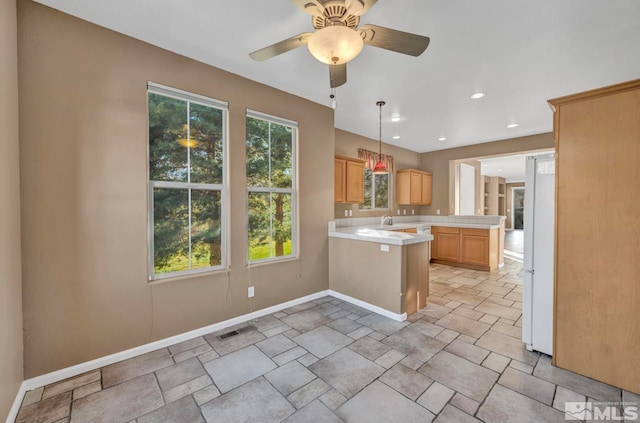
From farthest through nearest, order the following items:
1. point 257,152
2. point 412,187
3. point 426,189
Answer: point 426,189 < point 412,187 < point 257,152

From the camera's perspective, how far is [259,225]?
3.21m

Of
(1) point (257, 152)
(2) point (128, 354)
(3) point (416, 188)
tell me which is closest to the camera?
(2) point (128, 354)

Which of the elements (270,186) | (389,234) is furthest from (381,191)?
(270,186)

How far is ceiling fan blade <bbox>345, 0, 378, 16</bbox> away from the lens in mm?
1448

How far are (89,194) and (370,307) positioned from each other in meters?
3.13

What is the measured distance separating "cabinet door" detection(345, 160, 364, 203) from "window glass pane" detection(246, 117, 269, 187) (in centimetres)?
177

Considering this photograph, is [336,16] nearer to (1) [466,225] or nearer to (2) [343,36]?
(2) [343,36]

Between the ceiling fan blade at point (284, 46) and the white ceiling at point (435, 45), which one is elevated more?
the white ceiling at point (435, 45)

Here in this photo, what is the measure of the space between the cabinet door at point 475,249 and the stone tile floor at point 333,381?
2.59 meters

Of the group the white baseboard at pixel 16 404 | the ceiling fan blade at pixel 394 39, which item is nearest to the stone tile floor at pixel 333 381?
the white baseboard at pixel 16 404

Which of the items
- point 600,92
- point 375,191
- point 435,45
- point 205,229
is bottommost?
point 205,229

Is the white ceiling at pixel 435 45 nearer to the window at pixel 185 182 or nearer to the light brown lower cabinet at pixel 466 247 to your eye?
the window at pixel 185 182

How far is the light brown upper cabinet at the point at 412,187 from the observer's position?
6.13 metres

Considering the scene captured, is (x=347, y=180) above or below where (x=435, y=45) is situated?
below
